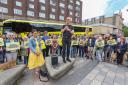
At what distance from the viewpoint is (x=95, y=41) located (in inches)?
538

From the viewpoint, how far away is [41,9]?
62656 mm

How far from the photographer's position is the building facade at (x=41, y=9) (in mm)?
52156

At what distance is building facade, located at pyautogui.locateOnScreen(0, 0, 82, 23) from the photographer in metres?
52.2

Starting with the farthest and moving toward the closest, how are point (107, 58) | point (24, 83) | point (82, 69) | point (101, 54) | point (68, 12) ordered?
point (68, 12) < point (107, 58) < point (101, 54) < point (82, 69) < point (24, 83)

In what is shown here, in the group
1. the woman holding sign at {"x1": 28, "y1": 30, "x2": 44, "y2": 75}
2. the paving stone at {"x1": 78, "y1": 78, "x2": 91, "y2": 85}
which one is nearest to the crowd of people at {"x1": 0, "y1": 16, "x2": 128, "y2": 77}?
the woman holding sign at {"x1": 28, "y1": 30, "x2": 44, "y2": 75}

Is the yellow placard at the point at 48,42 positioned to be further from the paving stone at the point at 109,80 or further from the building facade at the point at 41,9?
the building facade at the point at 41,9

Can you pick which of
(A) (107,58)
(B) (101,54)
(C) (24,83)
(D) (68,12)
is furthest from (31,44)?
(D) (68,12)

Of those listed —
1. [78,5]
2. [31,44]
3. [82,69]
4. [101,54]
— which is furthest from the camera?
[78,5]

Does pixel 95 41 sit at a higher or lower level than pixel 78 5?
lower

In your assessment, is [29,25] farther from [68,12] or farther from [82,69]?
[68,12]

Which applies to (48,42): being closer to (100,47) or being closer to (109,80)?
(100,47)

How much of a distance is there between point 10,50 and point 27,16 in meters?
48.9

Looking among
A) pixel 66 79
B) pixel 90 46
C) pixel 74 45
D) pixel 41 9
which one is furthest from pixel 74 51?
pixel 41 9

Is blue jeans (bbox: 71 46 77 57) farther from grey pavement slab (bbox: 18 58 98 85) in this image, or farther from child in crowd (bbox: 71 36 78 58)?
grey pavement slab (bbox: 18 58 98 85)
